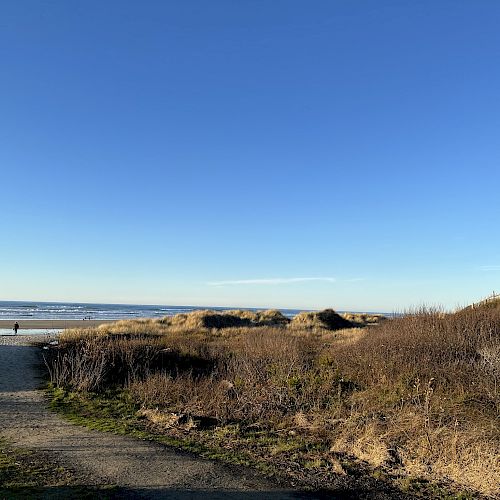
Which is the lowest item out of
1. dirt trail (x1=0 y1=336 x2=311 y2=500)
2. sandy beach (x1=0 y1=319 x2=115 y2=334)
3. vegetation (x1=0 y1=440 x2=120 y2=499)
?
dirt trail (x1=0 y1=336 x2=311 y2=500)

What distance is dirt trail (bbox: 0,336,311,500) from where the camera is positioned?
625 centimetres

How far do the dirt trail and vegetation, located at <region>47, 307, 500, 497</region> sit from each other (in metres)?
0.68

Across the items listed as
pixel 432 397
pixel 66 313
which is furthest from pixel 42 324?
pixel 432 397

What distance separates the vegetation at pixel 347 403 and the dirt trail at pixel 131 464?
0.68 metres

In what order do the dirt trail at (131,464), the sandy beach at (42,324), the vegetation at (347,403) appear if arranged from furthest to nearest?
the sandy beach at (42,324) → the vegetation at (347,403) → the dirt trail at (131,464)

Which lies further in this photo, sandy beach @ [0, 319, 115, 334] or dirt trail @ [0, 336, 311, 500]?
sandy beach @ [0, 319, 115, 334]

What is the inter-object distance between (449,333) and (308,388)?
5.31 m

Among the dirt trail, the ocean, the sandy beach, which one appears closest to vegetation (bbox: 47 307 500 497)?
the dirt trail

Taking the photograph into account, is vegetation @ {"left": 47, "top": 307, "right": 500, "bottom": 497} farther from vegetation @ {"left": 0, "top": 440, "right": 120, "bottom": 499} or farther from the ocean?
the ocean

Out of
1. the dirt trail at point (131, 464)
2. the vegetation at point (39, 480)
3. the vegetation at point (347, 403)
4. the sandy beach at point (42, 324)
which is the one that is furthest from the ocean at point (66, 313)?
the vegetation at point (39, 480)

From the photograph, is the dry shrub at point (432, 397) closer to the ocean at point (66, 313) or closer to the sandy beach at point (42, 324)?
the sandy beach at point (42, 324)

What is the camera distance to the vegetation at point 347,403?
718 cm

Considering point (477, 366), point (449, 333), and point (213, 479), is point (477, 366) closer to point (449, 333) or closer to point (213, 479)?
point (449, 333)

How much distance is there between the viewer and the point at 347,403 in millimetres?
11602
